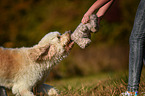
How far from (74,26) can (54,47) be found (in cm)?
668

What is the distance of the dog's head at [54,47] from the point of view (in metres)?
3.43

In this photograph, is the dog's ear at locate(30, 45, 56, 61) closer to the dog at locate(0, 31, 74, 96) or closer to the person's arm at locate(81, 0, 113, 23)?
the dog at locate(0, 31, 74, 96)

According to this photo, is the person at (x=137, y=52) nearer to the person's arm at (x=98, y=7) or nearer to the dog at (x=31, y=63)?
the person's arm at (x=98, y=7)

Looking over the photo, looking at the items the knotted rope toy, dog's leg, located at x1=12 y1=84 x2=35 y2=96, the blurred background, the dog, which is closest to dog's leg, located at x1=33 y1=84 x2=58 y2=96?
the dog

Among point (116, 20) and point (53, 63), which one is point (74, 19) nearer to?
point (116, 20)

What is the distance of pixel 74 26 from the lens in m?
10.1

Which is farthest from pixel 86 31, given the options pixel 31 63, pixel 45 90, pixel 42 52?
pixel 45 90

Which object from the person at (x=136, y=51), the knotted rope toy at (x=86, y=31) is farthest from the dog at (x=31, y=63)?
the person at (x=136, y=51)

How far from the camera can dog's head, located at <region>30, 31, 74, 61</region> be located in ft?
11.3

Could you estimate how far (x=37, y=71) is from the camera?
11.1ft

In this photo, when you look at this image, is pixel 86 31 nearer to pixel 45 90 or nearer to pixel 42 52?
pixel 42 52

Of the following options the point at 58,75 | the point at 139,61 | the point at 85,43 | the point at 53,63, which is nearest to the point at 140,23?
the point at 139,61

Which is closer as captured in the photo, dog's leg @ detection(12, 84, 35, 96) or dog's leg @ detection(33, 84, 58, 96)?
dog's leg @ detection(12, 84, 35, 96)

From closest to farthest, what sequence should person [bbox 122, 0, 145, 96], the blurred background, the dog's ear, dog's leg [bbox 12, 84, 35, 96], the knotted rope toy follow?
person [bbox 122, 0, 145, 96]
the knotted rope toy
dog's leg [bbox 12, 84, 35, 96]
the dog's ear
the blurred background
